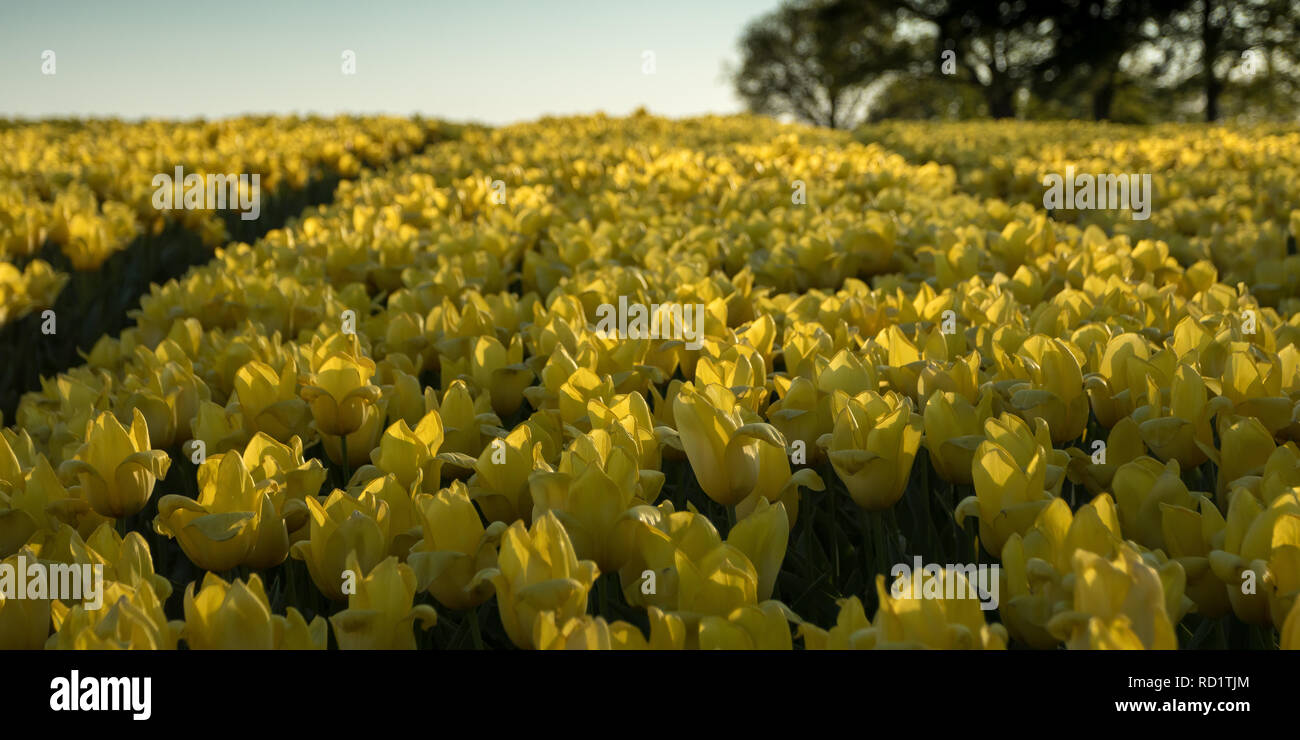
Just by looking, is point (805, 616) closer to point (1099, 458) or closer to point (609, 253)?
point (1099, 458)

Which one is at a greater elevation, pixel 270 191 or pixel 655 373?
pixel 270 191

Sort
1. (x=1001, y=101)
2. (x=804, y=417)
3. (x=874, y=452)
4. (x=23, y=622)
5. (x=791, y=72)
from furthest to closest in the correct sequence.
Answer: (x=791, y=72), (x=1001, y=101), (x=804, y=417), (x=874, y=452), (x=23, y=622)

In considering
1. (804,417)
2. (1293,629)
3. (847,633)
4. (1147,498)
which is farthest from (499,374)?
(1293,629)

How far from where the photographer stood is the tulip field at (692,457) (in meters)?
1.31

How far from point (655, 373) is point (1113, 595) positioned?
1309 millimetres

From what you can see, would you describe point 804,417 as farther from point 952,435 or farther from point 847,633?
point 847,633

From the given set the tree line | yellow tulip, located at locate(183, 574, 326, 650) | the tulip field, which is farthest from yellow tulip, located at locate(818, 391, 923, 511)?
the tree line

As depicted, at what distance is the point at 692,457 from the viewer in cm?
170

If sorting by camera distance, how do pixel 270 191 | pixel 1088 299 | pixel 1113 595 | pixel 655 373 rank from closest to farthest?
pixel 1113 595 < pixel 655 373 < pixel 1088 299 < pixel 270 191

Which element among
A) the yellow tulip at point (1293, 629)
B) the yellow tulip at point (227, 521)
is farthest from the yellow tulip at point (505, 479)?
the yellow tulip at point (1293, 629)

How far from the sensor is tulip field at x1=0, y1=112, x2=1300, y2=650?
131 cm

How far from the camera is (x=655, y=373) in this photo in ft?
7.63
